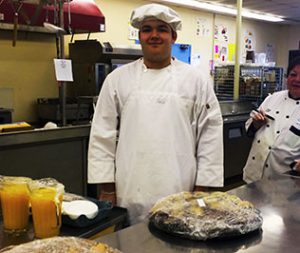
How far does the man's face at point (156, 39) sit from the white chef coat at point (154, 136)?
8cm

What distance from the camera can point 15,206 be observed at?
3.85ft

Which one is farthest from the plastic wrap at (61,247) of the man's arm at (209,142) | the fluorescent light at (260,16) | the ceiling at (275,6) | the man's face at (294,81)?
the fluorescent light at (260,16)

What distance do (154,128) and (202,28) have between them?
5.01 metres

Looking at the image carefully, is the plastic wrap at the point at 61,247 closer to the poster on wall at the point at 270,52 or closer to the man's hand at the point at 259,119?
the man's hand at the point at 259,119

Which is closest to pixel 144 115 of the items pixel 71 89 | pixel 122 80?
pixel 122 80

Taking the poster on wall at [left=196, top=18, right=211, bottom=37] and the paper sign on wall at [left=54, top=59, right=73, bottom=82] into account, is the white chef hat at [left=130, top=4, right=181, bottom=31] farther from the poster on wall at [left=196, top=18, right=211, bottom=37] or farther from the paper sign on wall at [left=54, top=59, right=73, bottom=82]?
the poster on wall at [left=196, top=18, right=211, bottom=37]

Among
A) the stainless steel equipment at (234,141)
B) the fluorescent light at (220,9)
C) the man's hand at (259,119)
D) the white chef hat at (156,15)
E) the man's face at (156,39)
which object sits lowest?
the stainless steel equipment at (234,141)

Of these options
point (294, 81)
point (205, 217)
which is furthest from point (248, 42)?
point (205, 217)

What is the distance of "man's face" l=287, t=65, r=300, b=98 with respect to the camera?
2180 millimetres

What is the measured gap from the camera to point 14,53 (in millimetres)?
4211

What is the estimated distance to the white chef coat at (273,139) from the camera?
2.14 m

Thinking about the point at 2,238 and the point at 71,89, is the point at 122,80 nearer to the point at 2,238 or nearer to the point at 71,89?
the point at 2,238

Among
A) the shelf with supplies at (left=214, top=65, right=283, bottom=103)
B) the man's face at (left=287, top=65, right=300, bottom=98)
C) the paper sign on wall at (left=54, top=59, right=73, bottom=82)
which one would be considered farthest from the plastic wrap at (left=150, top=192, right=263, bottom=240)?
the shelf with supplies at (left=214, top=65, right=283, bottom=103)

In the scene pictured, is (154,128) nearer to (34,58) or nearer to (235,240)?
(235,240)
